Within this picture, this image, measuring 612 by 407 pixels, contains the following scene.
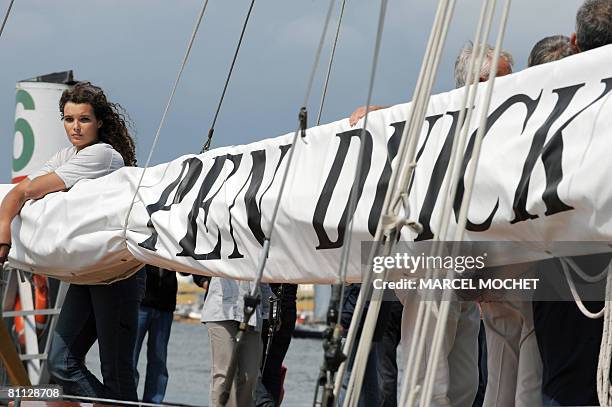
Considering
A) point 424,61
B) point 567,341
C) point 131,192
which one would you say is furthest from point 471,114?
point 131,192

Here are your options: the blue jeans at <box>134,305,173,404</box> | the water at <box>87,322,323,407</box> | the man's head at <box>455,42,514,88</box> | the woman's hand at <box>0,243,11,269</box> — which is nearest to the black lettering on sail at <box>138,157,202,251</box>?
the woman's hand at <box>0,243,11,269</box>

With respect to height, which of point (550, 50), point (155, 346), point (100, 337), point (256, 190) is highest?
point (550, 50)

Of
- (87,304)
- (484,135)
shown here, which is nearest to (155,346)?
(87,304)

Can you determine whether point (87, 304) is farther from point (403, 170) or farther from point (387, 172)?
point (403, 170)

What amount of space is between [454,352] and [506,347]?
23 cm

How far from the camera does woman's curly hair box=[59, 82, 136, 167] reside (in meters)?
5.08

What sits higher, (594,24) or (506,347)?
(594,24)

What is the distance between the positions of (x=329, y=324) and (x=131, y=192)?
6.43ft

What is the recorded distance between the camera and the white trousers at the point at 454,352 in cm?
374

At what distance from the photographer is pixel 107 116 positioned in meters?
5.16

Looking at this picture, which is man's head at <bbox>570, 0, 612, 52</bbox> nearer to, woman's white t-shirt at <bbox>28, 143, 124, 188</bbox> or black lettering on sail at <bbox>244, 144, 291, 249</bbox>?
black lettering on sail at <bbox>244, 144, 291, 249</bbox>

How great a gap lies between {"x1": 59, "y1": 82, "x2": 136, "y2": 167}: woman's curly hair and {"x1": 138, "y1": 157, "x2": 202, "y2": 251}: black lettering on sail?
2.08ft

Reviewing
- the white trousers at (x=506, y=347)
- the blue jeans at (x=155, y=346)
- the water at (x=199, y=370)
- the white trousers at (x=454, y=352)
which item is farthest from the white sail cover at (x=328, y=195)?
the blue jeans at (x=155, y=346)

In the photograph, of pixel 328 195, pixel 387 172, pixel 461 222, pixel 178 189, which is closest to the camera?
pixel 461 222
